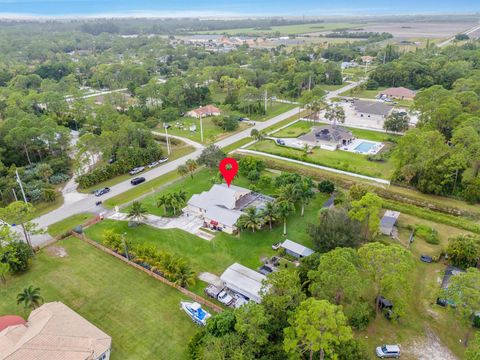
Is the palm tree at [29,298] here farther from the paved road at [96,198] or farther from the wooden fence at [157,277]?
the paved road at [96,198]

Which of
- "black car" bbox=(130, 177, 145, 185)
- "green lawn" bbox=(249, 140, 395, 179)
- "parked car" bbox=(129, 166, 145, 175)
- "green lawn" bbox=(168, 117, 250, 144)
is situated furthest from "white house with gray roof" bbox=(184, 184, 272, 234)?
"green lawn" bbox=(168, 117, 250, 144)

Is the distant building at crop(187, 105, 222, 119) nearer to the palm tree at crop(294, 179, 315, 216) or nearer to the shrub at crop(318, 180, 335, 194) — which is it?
the shrub at crop(318, 180, 335, 194)

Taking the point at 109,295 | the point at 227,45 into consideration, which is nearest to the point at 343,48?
the point at 227,45

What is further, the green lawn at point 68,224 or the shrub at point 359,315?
the green lawn at point 68,224

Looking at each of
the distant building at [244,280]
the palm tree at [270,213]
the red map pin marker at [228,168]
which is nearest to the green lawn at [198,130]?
the red map pin marker at [228,168]

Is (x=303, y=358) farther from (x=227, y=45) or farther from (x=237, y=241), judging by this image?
(x=227, y=45)

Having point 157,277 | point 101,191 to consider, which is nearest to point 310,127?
point 101,191

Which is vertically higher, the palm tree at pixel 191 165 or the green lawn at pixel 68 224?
the palm tree at pixel 191 165
